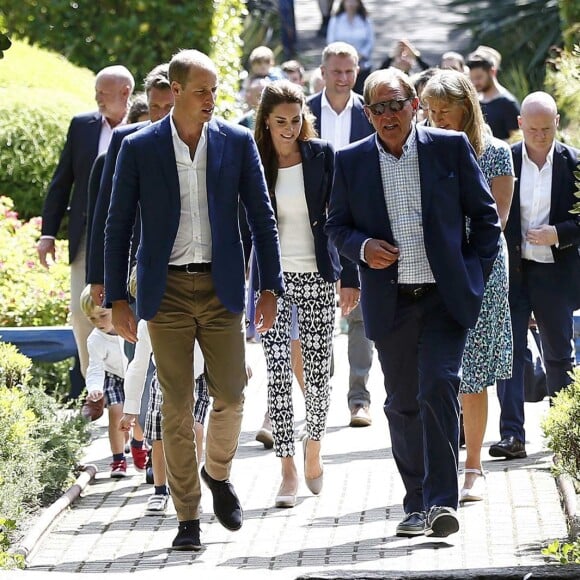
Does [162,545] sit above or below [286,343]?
below

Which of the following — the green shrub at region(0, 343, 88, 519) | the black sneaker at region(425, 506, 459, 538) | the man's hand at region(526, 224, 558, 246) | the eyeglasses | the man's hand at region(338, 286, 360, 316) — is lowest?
the black sneaker at region(425, 506, 459, 538)

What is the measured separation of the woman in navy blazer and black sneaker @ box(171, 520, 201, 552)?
1.12 m

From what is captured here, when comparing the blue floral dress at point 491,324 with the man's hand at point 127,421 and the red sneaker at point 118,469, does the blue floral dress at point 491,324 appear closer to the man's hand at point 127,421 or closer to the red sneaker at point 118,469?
the man's hand at point 127,421

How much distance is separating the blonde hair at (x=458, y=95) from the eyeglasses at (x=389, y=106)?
2.22 feet

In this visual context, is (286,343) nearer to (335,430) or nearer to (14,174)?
(335,430)

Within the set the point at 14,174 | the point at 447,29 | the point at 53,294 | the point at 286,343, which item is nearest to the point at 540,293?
the point at 286,343

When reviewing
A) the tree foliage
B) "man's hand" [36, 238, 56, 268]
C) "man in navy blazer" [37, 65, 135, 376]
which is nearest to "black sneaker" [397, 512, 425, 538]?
"man in navy blazer" [37, 65, 135, 376]

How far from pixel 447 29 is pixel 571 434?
23.2 m

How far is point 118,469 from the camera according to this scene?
8547mm

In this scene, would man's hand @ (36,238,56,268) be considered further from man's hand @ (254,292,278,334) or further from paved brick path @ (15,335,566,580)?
man's hand @ (254,292,278,334)

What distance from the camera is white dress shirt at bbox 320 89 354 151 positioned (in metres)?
9.84

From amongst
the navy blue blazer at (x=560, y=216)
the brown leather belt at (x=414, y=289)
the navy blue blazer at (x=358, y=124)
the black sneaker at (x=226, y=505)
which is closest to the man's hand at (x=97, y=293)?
the black sneaker at (x=226, y=505)

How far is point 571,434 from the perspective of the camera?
21.6 feet

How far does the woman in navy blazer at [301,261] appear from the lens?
7.83 m
